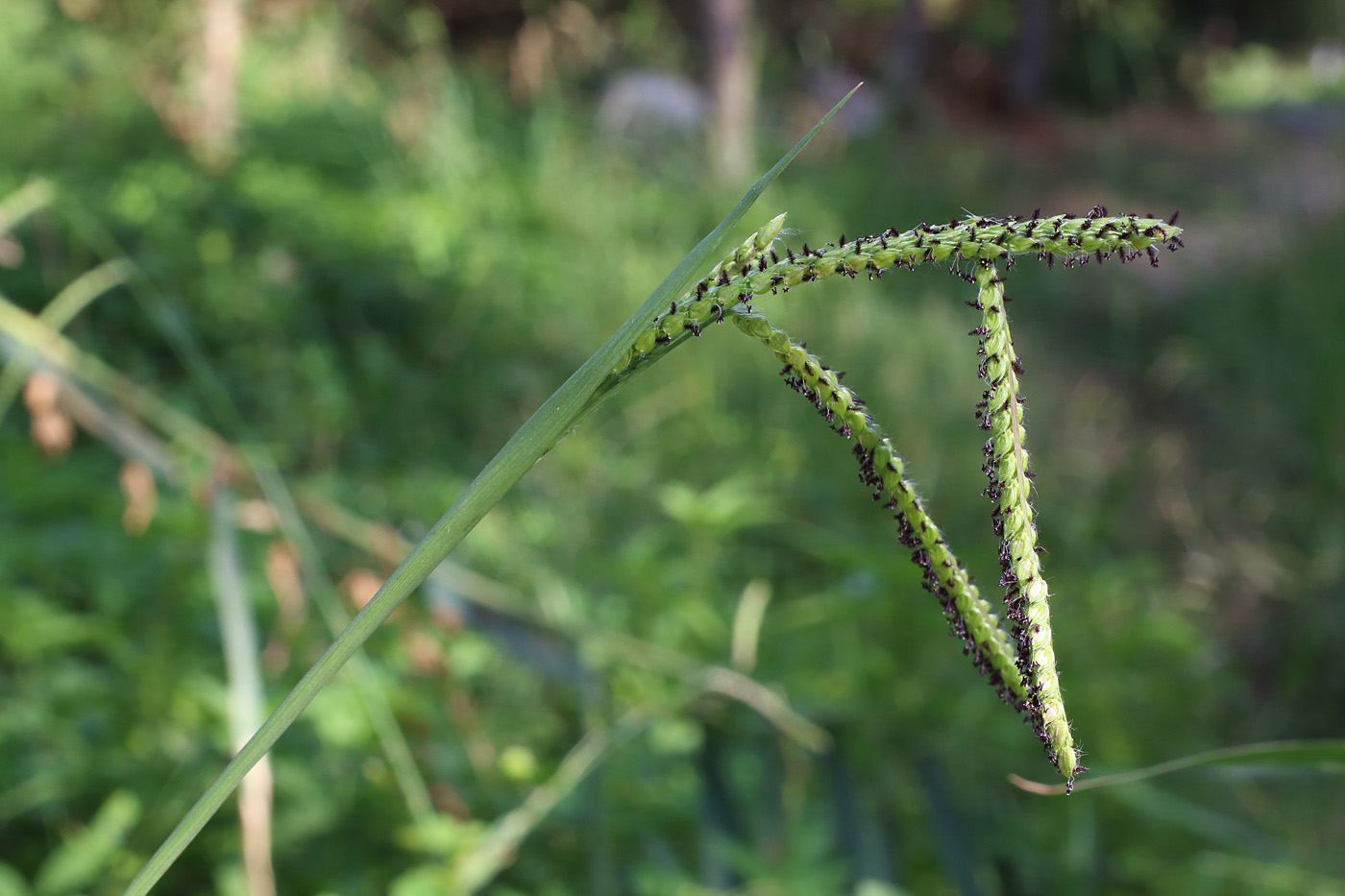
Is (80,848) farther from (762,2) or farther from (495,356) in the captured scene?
(762,2)

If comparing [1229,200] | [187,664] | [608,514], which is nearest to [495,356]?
[608,514]

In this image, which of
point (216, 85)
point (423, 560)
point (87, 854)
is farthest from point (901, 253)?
point (216, 85)

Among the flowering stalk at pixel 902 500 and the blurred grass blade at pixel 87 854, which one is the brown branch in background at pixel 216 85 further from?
the flowering stalk at pixel 902 500

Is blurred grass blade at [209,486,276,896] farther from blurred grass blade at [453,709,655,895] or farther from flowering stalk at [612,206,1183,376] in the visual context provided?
flowering stalk at [612,206,1183,376]

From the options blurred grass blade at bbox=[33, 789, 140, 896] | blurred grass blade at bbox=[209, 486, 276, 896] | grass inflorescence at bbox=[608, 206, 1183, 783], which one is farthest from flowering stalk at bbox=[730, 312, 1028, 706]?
blurred grass blade at bbox=[33, 789, 140, 896]

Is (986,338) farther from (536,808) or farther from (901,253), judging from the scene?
(536,808)
